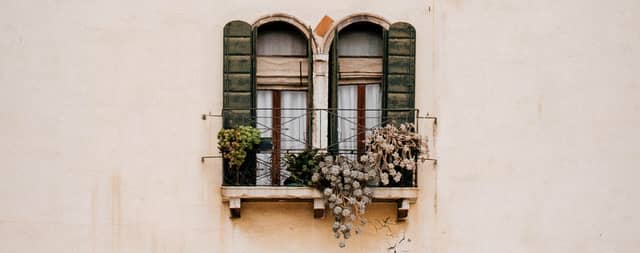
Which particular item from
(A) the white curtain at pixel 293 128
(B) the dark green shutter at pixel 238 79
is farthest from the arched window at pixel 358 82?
(B) the dark green shutter at pixel 238 79

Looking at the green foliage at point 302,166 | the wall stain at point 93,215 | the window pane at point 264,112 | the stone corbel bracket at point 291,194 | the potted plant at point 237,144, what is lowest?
A: the wall stain at point 93,215

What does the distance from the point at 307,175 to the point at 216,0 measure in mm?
1653

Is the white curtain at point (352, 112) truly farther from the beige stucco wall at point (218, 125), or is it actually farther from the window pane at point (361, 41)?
the beige stucco wall at point (218, 125)

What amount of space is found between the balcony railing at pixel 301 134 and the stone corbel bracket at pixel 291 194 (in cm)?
12

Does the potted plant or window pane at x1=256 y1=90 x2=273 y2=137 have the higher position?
window pane at x1=256 y1=90 x2=273 y2=137

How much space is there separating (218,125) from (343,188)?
3.97ft

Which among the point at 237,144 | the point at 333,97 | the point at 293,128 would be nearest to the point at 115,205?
the point at 237,144

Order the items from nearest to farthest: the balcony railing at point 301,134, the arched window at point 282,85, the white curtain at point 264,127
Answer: the balcony railing at point 301,134, the white curtain at point 264,127, the arched window at point 282,85

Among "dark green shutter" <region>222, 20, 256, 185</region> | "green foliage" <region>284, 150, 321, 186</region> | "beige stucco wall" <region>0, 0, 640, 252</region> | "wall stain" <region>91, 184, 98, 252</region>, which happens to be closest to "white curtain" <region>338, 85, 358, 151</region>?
"green foliage" <region>284, 150, 321, 186</region>

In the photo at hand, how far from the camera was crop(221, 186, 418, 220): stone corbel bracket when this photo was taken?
1089cm

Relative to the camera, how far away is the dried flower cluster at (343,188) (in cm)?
1077

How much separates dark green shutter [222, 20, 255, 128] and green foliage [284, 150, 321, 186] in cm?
48

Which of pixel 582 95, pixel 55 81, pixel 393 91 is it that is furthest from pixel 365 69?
pixel 55 81

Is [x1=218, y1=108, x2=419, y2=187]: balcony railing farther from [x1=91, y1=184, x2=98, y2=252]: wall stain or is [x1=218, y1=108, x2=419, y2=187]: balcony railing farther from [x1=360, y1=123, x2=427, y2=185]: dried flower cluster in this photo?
[x1=91, y1=184, x2=98, y2=252]: wall stain
